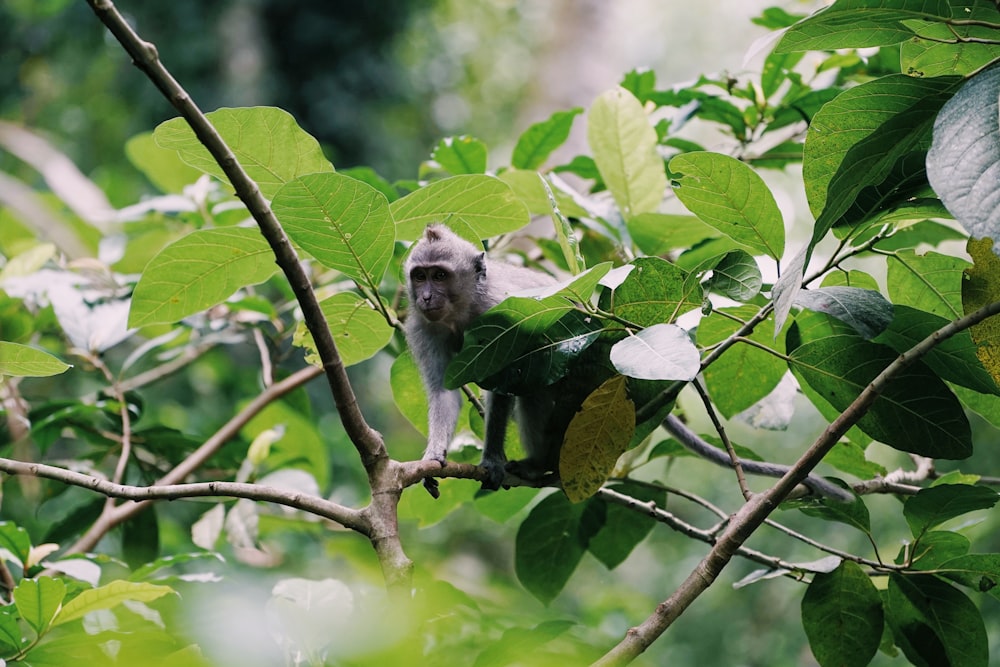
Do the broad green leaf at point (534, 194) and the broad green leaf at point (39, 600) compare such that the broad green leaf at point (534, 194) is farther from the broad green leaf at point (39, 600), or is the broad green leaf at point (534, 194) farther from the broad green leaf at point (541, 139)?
the broad green leaf at point (39, 600)

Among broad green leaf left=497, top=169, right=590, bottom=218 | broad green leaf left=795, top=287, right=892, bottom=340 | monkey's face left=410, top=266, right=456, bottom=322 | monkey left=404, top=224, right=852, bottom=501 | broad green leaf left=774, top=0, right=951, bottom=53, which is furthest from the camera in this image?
monkey's face left=410, top=266, right=456, bottom=322

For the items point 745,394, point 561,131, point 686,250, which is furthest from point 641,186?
point 745,394

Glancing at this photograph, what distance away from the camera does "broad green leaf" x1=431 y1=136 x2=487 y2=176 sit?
8.82 ft

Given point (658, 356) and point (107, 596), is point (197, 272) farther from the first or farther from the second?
point (658, 356)

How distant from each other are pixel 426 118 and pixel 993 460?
12.0m

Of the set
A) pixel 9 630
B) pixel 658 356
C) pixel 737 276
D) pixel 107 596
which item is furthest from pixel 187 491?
pixel 737 276

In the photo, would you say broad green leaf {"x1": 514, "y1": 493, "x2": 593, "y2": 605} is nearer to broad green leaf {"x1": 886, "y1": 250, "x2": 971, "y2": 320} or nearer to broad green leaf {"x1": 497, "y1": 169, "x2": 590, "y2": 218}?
broad green leaf {"x1": 497, "y1": 169, "x2": 590, "y2": 218}

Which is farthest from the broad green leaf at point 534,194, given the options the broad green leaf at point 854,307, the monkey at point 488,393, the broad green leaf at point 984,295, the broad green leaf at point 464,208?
the broad green leaf at point 984,295

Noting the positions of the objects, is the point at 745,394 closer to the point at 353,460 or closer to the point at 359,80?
the point at 353,460

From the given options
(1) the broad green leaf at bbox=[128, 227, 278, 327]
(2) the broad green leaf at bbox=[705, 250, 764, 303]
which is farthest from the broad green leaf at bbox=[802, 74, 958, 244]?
(1) the broad green leaf at bbox=[128, 227, 278, 327]

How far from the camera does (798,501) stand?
180 centimetres

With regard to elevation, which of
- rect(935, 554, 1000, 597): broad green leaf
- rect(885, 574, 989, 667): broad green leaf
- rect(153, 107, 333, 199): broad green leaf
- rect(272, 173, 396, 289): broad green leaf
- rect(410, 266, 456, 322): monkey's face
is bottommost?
rect(885, 574, 989, 667): broad green leaf

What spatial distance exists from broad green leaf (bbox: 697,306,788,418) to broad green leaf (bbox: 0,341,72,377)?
4.33ft

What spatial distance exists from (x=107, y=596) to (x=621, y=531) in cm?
130
